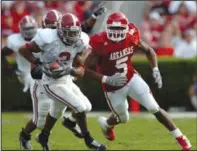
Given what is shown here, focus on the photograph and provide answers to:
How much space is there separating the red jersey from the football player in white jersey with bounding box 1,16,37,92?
6.18 feet

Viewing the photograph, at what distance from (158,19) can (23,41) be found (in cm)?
602

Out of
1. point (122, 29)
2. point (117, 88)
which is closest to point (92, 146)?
point (117, 88)

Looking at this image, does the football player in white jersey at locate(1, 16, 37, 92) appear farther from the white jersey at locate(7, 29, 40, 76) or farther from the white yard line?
the white yard line

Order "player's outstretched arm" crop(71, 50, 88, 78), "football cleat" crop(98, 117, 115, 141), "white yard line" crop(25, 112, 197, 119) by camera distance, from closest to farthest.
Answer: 1. "player's outstretched arm" crop(71, 50, 88, 78)
2. "football cleat" crop(98, 117, 115, 141)
3. "white yard line" crop(25, 112, 197, 119)

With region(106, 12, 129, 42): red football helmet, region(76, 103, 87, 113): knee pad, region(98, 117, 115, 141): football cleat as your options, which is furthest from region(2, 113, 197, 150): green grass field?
region(106, 12, 129, 42): red football helmet

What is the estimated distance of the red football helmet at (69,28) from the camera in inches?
322

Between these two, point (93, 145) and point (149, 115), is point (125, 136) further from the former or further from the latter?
point (149, 115)

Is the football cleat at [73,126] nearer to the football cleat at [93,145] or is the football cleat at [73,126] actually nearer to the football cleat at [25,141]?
the football cleat at [25,141]

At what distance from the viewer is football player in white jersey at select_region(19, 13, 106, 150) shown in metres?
8.25

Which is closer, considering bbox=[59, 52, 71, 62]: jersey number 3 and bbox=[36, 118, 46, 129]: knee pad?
bbox=[59, 52, 71, 62]: jersey number 3

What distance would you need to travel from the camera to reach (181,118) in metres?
12.7

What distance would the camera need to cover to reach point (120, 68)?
839cm

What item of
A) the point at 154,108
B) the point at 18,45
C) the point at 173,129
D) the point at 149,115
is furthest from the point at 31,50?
the point at 149,115

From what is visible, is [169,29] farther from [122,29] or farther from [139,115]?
[122,29]
